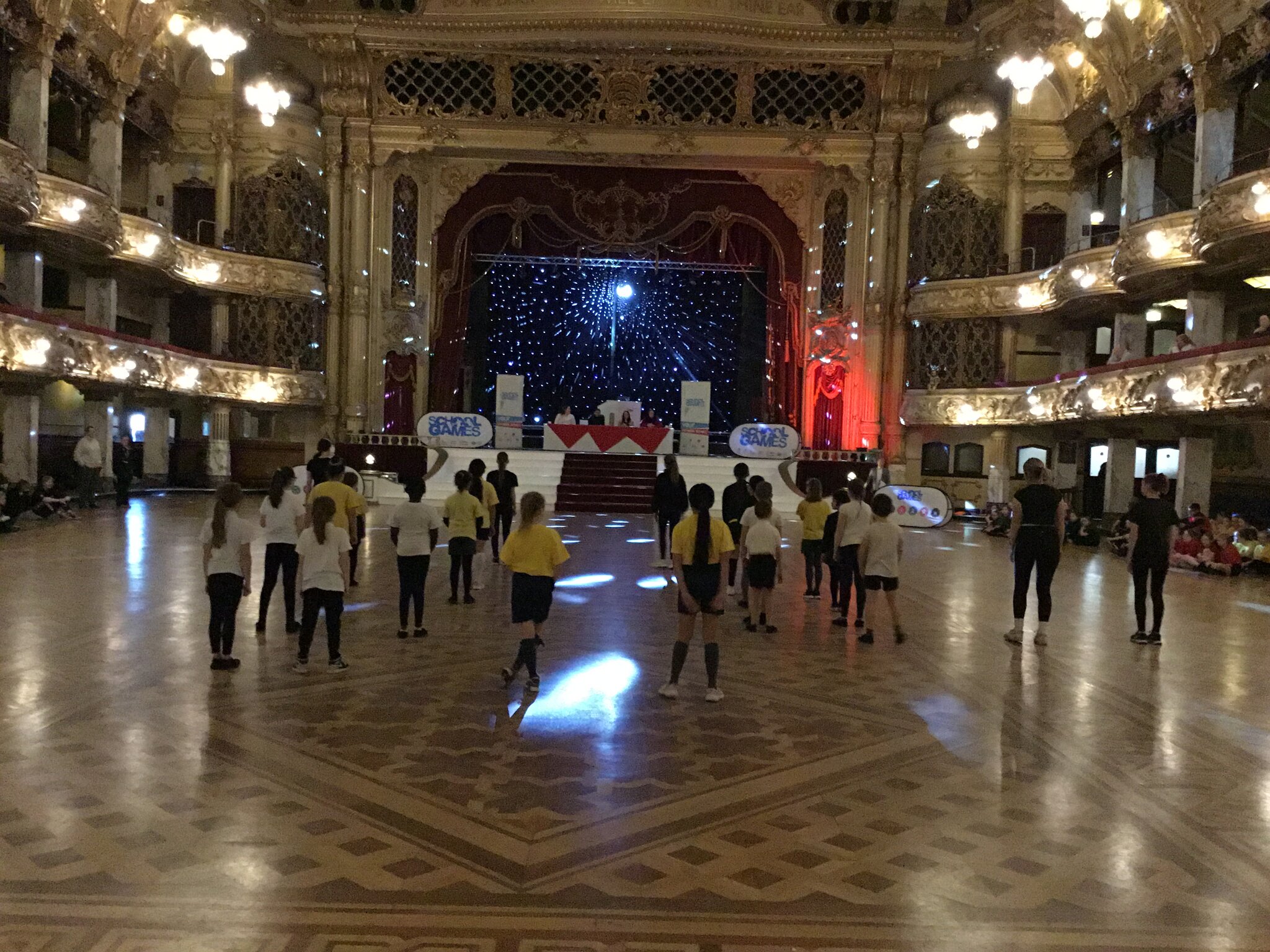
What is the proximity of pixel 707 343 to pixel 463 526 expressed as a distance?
72.5 ft

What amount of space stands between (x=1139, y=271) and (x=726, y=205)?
37.8 ft

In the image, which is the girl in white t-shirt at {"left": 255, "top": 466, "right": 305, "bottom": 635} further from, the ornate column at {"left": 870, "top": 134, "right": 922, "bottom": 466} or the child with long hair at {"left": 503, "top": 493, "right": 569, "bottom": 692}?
the ornate column at {"left": 870, "top": 134, "right": 922, "bottom": 466}

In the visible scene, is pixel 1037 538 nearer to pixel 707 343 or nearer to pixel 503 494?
pixel 503 494

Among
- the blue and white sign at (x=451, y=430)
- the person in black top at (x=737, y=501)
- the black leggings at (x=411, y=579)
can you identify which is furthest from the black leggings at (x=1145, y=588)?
the blue and white sign at (x=451, y=430)

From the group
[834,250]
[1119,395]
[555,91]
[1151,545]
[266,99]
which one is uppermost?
[555,91]

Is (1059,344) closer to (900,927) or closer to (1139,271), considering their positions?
(1139,271)

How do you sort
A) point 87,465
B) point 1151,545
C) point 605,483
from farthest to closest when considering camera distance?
point 605,483
point 87,465
point 1151,545

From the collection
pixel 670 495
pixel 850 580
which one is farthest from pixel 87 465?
pixel 850 580

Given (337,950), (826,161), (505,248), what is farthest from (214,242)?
(337,950)

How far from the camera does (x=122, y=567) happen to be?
37.9ft

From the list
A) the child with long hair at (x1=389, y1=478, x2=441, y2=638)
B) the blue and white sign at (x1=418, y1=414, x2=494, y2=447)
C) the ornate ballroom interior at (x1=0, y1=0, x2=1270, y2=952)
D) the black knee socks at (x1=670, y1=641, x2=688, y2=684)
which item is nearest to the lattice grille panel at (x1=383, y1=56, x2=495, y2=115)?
the ornate ballroom interior at (x1=0, y1=0, x2=1270, y2=952)

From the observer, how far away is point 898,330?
27078 millimetres

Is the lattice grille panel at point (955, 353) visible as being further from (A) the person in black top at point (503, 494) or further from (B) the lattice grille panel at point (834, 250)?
(A) the person in black top at point (503, 494)

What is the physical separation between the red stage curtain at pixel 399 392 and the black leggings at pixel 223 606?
2086 cm
